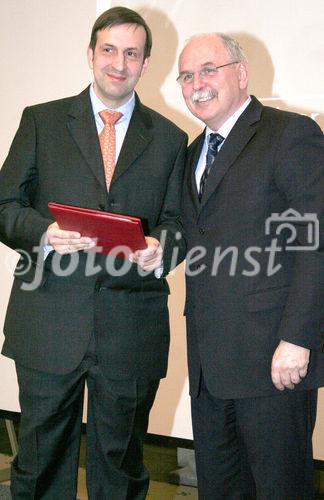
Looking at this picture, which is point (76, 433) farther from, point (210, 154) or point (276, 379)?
point (210, 154)

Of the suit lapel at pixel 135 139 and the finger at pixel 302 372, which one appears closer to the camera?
the finger at pixel 302 372

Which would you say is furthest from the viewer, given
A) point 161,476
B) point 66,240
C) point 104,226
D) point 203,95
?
point 161,476

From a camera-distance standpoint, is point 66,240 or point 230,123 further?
point 230,123

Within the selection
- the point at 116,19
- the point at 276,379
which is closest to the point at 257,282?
the point at 276,379

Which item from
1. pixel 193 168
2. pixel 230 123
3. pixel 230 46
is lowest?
pixel 193 168

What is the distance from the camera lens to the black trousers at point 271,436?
2184 millimetres

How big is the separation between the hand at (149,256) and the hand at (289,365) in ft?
1.47

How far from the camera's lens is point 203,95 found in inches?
92.4

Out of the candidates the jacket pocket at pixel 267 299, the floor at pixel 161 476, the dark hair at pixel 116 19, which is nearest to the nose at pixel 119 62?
the dark hair at pixel 116 19

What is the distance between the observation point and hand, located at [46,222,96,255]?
217 cm

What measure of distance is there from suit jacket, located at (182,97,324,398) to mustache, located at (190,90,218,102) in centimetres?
12

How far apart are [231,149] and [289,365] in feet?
2.13

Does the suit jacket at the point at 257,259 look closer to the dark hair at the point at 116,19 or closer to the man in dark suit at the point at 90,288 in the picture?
the man in dark suit at the point at 90,288

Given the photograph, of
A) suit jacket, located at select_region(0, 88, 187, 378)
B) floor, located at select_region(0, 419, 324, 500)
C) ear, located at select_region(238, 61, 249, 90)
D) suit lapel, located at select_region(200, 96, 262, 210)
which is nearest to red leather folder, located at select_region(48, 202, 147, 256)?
suit jacket, located at select_region(0, 88, 187, 378)
